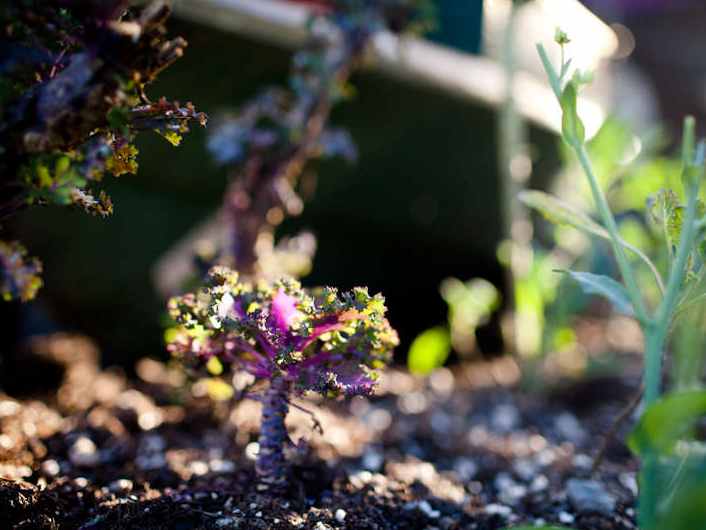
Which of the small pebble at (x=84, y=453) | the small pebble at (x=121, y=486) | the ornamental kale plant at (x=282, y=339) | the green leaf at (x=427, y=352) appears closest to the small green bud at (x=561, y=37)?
the ornamental kale plant at (x=282, y=339)

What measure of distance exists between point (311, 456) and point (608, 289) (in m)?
0.60

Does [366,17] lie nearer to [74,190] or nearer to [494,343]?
[74,190]

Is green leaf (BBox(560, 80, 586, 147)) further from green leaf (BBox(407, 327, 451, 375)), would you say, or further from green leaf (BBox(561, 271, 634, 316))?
green leaf (BBox(407, 327, 451, 375))

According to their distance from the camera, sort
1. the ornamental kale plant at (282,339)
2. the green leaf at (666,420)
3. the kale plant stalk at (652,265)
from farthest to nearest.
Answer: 1. the ornamental kale plant at (282,339)
2. the kale plant stalk at (652,265)
3. the green leaf at (666,420)

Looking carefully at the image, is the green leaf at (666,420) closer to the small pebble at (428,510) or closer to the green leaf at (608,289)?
the green leaf at (608,289)

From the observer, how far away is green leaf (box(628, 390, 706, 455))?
71 centimetres

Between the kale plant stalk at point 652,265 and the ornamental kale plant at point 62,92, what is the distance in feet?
1.71

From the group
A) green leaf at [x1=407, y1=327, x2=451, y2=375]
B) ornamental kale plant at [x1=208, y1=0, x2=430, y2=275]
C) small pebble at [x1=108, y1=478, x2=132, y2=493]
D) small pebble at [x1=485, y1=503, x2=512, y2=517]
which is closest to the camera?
small pebble at [x1=108, y1=478, x2=132, y2=493]

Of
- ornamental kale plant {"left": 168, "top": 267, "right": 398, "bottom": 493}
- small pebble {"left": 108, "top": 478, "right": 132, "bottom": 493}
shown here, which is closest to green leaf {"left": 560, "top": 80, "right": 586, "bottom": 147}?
ornamental kale plant {"left": 168, "top": 267, "right": 398, "bottom": 493}

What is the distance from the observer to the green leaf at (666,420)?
0.71 metres

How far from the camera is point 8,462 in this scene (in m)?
1.08

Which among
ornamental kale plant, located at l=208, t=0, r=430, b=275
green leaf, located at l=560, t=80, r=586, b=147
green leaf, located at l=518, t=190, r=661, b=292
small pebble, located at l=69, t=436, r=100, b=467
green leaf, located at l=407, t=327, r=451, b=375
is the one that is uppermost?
ornamental kale plant, located at l=208, t=0, r=430, b=275

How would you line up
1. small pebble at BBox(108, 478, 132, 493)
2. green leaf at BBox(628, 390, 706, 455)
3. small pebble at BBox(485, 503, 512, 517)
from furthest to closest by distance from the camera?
small pebble at BBox(485, 503, 512, 517) < small pebble at BBox(108, 478, 132, 493) < green leaf at BBox(628, 390, 706, 455)

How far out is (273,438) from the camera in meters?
1.05
